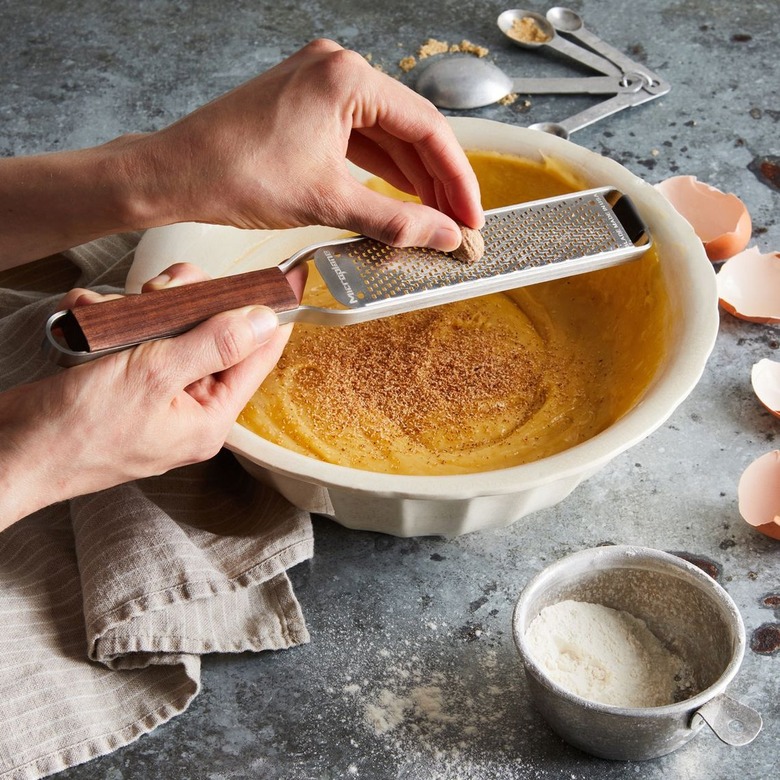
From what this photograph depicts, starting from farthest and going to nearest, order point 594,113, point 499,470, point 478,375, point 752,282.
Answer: point 594,113 < point 752,282 < point 478,375 < point 499,470

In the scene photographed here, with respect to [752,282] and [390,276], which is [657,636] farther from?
[752,282]

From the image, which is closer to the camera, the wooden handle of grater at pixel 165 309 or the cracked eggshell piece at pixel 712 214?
the wooden handle of grater at pixel 165 309

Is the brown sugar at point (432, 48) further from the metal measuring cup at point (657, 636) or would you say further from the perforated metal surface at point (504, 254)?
the metal measuring cup at point (657, 636)

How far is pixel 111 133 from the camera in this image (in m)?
2.28

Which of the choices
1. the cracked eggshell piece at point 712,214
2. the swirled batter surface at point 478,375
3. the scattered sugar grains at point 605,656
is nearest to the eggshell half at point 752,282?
the cracked eggshell piece at point 712,214

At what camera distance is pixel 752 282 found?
188 centimetres

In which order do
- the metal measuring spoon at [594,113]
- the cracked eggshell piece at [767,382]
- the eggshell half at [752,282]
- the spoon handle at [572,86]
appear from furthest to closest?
the spoon handle at [572,86], the metal measuring spoon at [594,113], the eggshell half at [752,282], the cracked eggshell piece at [767,382]

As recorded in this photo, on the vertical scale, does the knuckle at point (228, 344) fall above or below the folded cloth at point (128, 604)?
above

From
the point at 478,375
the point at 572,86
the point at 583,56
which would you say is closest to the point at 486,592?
the point at 478,375

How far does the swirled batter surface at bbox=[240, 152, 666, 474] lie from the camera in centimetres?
154

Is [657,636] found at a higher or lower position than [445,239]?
lower

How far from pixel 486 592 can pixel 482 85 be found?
127 centimetres

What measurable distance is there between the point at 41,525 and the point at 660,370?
897mm

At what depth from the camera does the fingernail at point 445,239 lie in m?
1.43
